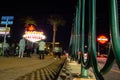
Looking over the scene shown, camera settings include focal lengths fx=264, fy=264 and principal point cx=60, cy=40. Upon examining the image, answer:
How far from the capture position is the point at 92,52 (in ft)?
12.5

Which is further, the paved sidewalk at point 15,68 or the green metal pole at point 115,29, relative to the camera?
the paved sidewalk at point 15,68

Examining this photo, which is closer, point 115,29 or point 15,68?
point 115,29

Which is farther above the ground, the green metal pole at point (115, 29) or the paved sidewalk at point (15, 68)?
the green metal pole at point (115, 29)

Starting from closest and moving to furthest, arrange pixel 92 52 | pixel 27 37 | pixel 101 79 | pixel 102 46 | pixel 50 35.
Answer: pixel 101 79 → pixel 92 52 → pixel 27 37 → pixel 50 35 → pixel 102 46

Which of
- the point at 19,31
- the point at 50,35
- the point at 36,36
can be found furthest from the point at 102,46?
the point at 36,36

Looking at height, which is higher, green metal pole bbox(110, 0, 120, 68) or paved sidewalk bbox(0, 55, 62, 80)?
green metal pole bbox(110, 0, 120, 68)

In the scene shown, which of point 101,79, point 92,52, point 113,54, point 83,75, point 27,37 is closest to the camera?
point 113,54

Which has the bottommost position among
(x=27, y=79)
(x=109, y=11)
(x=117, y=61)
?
(x=27, y=79)

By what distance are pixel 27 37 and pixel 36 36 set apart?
2411 millimetres

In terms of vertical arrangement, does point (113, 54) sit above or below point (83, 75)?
above

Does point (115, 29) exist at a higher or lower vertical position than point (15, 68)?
higher

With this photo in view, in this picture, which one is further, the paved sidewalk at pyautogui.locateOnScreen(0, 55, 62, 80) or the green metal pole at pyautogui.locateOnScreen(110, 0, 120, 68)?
the paved sidewalk at pyautogui.locateOnScreen(0, 55, 62, 80)

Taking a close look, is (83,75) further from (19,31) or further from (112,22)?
(19,31)

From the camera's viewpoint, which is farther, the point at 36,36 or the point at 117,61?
the point at 36,36
